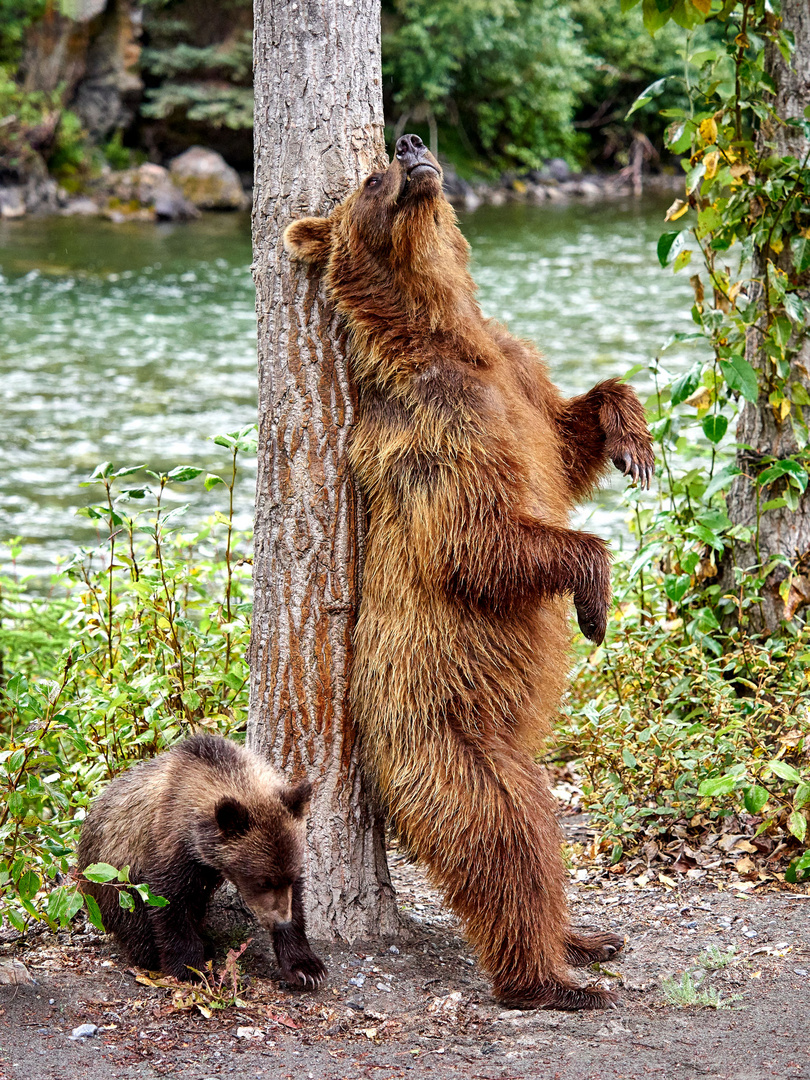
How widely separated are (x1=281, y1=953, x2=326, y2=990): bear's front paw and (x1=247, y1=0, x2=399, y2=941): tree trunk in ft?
0.95

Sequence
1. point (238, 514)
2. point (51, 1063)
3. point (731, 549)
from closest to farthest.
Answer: point (51, 1063) → point (731, 549) → point (238, 514)

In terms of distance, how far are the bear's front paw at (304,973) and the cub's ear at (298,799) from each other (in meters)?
0.43

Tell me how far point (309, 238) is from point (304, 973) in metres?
2.20

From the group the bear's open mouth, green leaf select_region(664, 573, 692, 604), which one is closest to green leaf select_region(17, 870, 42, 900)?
the bear's open mouth

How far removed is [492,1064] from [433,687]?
1.08 metres

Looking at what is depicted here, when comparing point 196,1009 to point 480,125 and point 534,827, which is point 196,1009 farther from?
point 480,125

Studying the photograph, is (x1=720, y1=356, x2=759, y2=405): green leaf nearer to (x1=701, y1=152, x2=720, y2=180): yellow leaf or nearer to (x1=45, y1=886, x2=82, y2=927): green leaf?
(x1=701, y1=152, x2=720, y2=180): yellow leaf

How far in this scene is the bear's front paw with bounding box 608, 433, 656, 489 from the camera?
13.1 feet

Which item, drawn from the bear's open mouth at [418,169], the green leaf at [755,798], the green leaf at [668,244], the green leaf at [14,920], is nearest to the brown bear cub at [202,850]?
the green leaf at [14,920]

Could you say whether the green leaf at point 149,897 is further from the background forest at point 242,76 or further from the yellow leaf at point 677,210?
the background forest at point 242,76

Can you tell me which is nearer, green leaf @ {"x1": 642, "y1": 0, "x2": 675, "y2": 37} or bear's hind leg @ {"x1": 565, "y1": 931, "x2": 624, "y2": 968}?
bear's hind leg @ {"x1": 565, "y1": 931, "x2": 624, "y2": 968}

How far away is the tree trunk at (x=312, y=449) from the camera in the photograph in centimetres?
359

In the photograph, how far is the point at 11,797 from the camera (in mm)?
3412

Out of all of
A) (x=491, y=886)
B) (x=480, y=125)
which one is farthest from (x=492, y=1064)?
(x=480, y=125)
